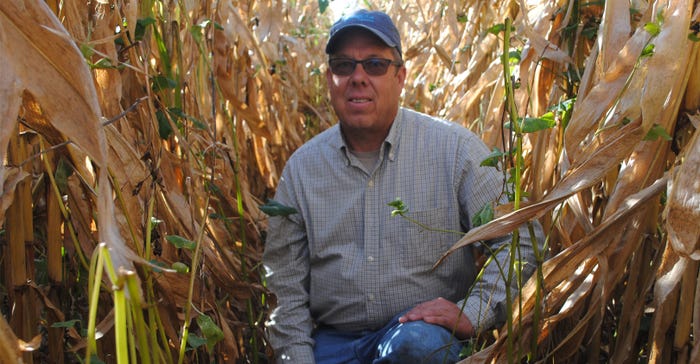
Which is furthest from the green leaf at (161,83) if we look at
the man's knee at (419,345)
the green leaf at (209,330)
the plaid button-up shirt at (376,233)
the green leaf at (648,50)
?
the green leaf at (648,50)

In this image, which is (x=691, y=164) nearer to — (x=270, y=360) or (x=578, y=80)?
(x=578, y=80)

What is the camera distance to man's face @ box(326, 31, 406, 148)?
6.38ft

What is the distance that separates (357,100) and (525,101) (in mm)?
480

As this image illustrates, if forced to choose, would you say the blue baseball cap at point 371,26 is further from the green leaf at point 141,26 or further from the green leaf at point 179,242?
the green leaf at point 179,242

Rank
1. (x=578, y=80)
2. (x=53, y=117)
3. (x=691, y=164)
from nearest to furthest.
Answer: (x=53, y=117)
(x=691, y=164)
(x=578, y=80)

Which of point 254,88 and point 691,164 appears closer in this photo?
point 691,164

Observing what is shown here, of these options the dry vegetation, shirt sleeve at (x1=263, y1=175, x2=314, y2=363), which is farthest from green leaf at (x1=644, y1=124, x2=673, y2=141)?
shirt sleeve at (x1=263, y1=175, x2=314, y2=363)

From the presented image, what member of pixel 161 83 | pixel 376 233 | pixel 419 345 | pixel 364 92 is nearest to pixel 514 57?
pixel 364 92

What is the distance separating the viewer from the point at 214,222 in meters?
1.80

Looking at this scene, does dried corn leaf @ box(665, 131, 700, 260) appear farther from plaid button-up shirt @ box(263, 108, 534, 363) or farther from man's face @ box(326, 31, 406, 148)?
man's face @ box(326, 31, 406, 148)

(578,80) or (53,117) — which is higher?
(53,117)

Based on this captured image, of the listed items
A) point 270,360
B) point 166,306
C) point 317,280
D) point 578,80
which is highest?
point 578,80

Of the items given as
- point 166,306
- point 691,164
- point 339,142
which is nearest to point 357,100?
point 339,142

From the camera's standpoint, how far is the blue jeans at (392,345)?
1.58 meters
